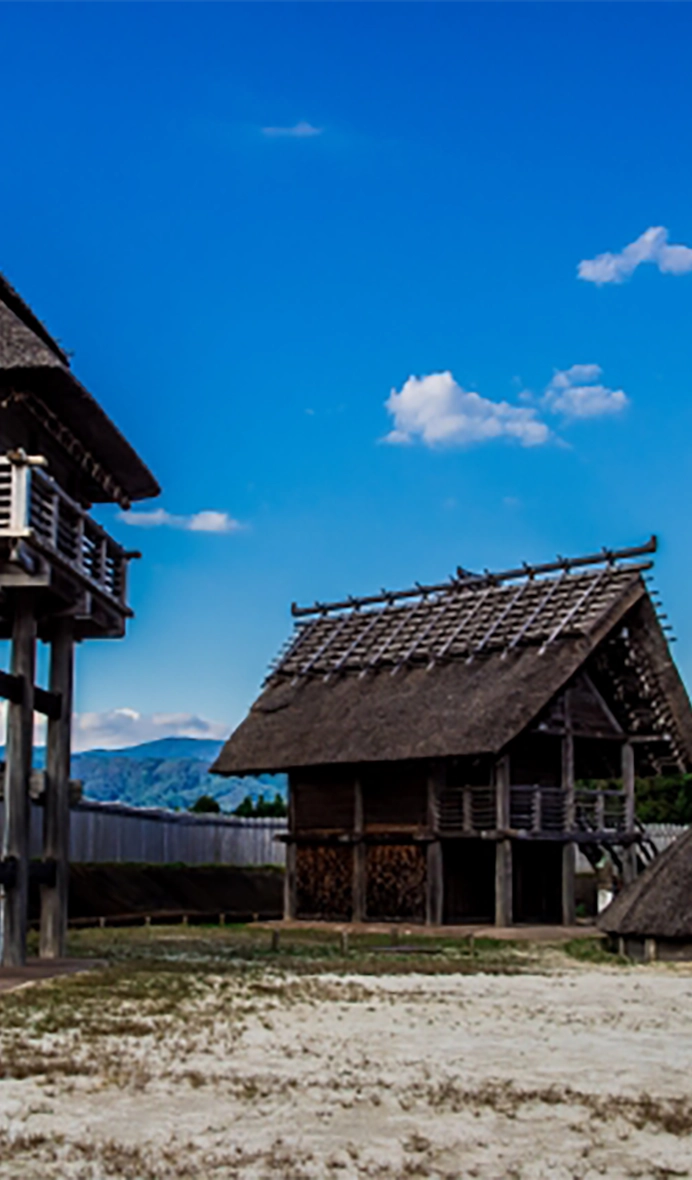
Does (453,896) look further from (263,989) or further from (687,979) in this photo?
(263,989)

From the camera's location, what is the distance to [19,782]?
19.0 metres

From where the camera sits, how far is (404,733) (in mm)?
32969

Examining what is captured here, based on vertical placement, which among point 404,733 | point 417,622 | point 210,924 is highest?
point 417,622

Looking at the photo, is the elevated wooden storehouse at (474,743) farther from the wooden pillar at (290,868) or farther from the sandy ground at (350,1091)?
the sandy ground at (350,1091)

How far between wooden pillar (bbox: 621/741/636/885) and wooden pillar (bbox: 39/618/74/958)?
1739 cm

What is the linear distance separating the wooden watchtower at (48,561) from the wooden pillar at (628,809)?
16756 millimetres

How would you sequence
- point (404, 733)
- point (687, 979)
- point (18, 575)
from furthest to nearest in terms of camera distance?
point (404, 733), point (687, 979), point (18, 575)

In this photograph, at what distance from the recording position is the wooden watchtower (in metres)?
17.6

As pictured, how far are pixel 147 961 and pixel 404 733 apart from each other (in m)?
13.5

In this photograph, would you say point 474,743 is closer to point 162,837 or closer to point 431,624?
point 431,624

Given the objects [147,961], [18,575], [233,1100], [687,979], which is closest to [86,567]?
[18,575]

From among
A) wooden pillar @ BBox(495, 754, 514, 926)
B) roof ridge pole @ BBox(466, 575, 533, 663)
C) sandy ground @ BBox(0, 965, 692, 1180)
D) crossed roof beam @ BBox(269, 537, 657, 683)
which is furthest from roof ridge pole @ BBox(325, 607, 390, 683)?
sandy ground @ BBox(0, 965, 692, 1180)

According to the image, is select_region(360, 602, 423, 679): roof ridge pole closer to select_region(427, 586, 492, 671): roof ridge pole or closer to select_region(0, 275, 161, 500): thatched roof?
→ select_region(427, 586, 492, 671): roof ridge pole

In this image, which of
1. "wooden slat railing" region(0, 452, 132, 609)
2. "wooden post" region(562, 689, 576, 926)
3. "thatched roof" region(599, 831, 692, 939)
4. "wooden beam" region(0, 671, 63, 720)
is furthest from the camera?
"wooden post" region(562, 689, 576, 926)
